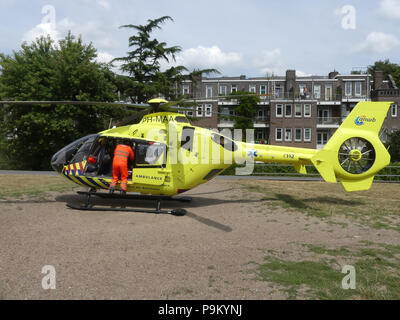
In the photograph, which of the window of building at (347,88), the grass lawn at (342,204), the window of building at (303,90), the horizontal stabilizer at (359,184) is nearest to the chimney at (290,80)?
the window of building at (303,90)

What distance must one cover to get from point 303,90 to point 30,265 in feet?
164

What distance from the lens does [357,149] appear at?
33.3ft

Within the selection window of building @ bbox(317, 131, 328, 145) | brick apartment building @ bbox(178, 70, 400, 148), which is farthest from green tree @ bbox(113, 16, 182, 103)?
window of building @ bbox(317, 131, 328, 145)

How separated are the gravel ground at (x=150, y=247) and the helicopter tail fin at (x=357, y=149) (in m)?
2.15

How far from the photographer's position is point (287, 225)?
8219 mm

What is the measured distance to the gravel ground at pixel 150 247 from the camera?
4.44 meters

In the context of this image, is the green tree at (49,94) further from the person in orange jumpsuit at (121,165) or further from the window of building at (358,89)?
the window of building at (358,89)

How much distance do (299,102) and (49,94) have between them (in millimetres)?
35727

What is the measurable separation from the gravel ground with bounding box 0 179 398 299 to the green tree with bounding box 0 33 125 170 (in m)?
16.8

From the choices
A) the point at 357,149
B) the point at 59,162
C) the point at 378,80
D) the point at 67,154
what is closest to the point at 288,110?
the point at 378,80

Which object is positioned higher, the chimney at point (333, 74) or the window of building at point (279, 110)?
the chimney at point (333, 74)

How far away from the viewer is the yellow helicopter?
962 cm

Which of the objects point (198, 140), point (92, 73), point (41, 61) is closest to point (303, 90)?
point (92, 73)

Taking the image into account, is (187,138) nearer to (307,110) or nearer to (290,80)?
(307,110)
